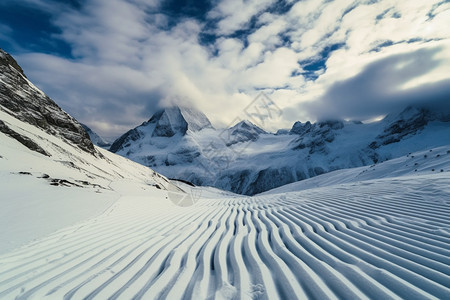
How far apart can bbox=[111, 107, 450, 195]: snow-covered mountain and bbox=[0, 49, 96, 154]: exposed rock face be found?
8055 centimetres

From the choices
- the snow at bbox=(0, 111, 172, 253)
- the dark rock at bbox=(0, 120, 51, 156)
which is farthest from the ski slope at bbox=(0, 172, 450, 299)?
the dark rock at bbox=(0, 120, 51, 156)

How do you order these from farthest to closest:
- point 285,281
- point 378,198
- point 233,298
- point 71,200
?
point 71,200 < point 378,198 < point 285,281 < point 233,298

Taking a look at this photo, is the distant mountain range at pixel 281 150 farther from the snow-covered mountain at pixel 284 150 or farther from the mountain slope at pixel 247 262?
the mountain slope at pixel 247 262

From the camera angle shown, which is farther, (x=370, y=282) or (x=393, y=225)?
(x=393, y=225)

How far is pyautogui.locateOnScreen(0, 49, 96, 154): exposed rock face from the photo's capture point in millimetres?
20470

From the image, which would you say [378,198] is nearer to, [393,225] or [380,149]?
[393,225]

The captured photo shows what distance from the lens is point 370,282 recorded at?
6.69ft

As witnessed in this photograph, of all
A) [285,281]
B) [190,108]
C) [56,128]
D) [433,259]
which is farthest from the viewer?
[190,108]

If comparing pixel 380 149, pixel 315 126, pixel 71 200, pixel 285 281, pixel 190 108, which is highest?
pixel 190 108

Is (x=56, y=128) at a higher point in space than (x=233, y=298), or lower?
higher

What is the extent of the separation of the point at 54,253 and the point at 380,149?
12947 cm

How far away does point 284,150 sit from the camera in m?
131

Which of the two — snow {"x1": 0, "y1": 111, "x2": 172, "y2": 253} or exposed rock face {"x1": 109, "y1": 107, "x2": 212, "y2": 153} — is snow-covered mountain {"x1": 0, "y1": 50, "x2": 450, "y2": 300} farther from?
exposed rock face {"x1": 109, "y1": 107, "x2": 212, "y2": 153}

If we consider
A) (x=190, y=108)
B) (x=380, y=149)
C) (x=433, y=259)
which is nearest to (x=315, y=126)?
(x=380, y=149)
